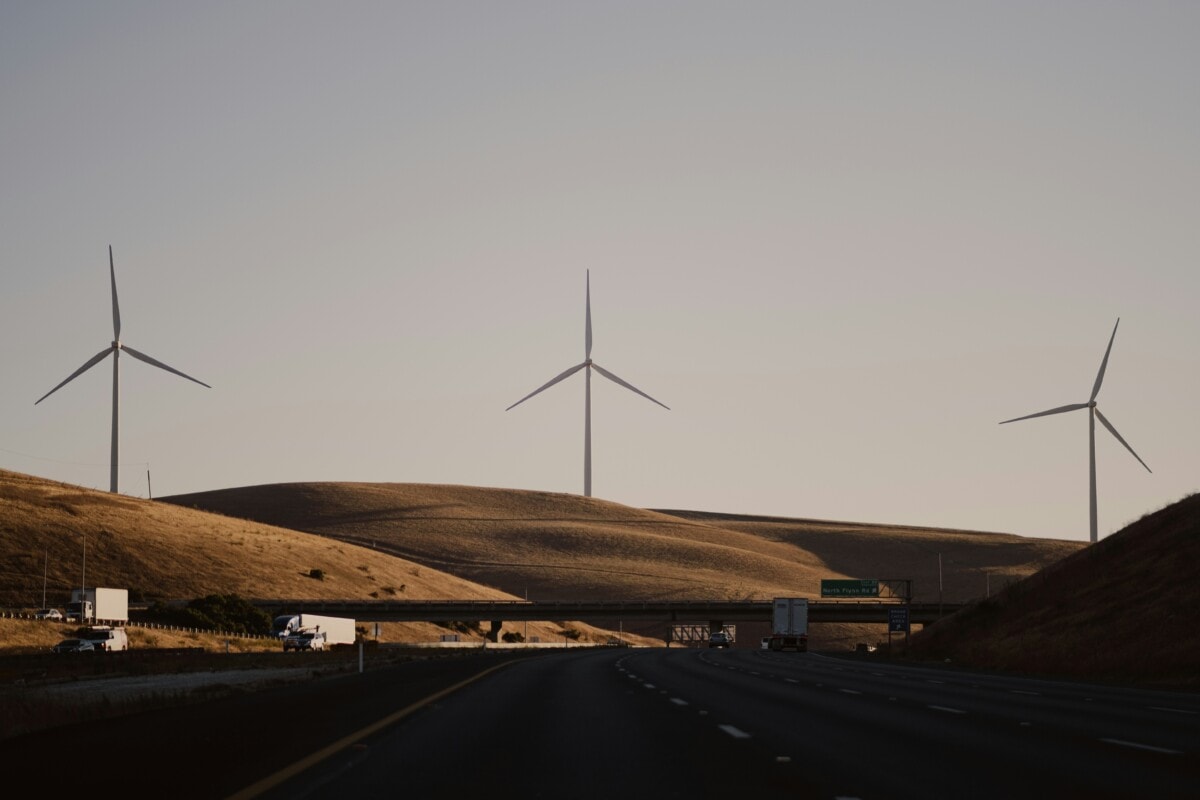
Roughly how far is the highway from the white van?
52.7 m

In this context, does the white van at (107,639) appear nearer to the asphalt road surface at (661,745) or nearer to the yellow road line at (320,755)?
the asphalt road surface at (661,745)

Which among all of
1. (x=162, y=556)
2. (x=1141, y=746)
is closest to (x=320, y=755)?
(x=1141, y=746)

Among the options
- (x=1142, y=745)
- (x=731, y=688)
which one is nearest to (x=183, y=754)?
(x=1142, y=745)

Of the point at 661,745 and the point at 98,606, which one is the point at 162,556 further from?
the point at 661,745

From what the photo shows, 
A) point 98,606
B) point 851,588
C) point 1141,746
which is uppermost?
point 1141,746

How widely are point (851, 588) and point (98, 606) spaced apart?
9132 cm

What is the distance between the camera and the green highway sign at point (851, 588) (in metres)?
167

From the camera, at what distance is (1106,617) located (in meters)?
66.0

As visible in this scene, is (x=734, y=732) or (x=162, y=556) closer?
(x=734, y=732)

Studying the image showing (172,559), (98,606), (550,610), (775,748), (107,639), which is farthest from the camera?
(172,559)

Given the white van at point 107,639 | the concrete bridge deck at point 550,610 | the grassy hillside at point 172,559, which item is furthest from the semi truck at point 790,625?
the white van at point 107,639

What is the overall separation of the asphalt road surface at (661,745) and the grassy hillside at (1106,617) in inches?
816

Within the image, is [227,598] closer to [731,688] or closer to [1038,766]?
[731,688]

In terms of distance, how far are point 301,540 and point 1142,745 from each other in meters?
177
